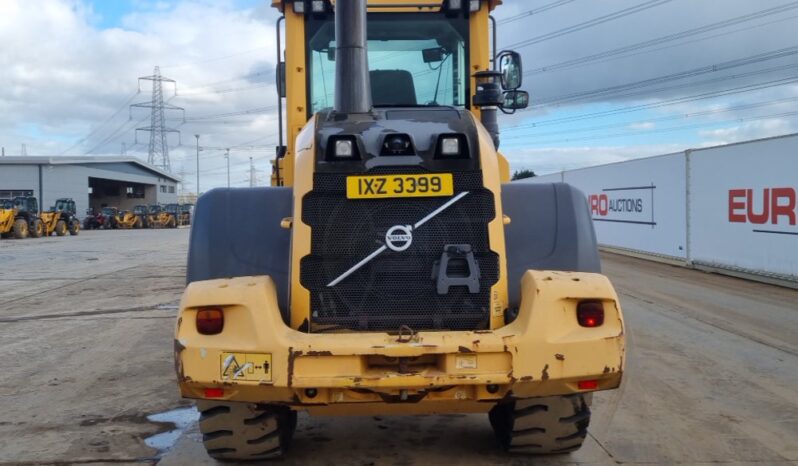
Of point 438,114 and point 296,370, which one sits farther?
point 438,114

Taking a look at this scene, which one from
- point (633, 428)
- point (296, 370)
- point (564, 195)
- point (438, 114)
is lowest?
point (633, 428)

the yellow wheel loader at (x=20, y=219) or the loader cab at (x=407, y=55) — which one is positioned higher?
the loader cab at (x=407, y=55)

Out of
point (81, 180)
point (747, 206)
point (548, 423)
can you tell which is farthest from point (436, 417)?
point (81, 180)

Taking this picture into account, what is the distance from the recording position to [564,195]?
4.46 metres

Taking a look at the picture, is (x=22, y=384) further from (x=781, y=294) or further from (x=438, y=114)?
(x=781, y=294)

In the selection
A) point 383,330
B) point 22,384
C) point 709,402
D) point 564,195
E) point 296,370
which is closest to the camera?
point 296,370

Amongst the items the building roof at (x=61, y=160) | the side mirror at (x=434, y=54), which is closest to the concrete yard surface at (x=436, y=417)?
the side mirror at (x=434, y=54)

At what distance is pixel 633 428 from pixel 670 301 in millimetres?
6687

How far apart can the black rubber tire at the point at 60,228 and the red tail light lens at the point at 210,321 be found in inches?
1808

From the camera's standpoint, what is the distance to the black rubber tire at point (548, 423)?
166 inches

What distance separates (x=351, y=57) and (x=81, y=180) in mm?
66298

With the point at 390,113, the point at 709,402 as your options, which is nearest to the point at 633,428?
the point at 709,402

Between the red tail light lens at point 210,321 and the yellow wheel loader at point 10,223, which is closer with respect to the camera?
the red tail light lens at point 210,321

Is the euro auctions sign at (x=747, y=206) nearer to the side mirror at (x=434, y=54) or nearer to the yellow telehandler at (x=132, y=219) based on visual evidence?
the side mirror at (x=434, y=54)
